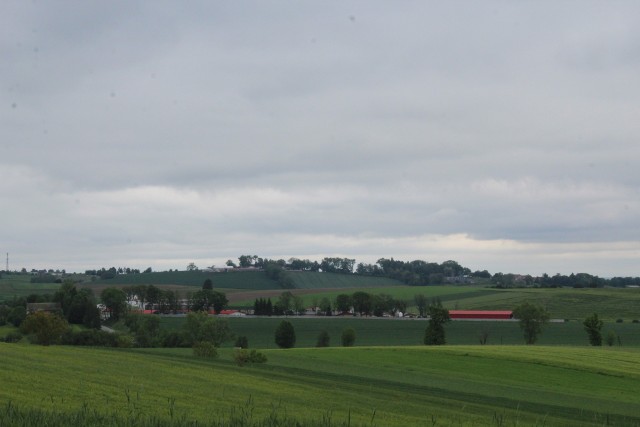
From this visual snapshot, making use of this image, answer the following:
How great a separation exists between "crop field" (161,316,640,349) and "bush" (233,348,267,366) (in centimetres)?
4569

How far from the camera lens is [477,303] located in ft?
559

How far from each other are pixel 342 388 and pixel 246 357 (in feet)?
51.9

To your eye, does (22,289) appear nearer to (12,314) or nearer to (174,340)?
(12,314)

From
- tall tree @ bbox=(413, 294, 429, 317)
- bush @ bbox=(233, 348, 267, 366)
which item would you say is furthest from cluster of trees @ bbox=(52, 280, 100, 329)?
bush @ bbox=(233, 348, 267, 366)

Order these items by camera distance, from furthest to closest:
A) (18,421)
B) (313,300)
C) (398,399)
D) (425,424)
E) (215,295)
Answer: (313,300), (215,295), (398,399), (425,424), (18,421)

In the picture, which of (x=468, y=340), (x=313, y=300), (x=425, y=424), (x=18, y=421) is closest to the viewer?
(x=18, y=421)

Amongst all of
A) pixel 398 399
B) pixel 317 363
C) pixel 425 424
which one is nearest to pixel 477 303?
pixel 317 363

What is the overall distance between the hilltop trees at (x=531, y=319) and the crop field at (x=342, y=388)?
38383mm

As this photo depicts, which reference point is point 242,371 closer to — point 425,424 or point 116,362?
point 116,362

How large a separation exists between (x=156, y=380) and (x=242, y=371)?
473 inches

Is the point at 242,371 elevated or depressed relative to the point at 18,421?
depressed

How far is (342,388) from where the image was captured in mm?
41656

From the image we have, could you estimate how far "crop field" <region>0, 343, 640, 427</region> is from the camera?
2199 cm

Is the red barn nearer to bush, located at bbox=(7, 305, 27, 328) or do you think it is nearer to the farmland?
the farmland
